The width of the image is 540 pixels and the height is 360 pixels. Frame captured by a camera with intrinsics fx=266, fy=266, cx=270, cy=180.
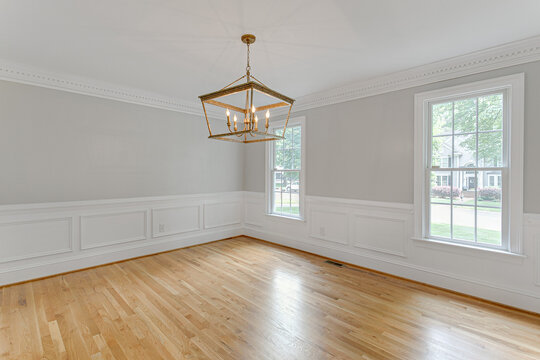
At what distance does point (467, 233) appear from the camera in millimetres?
3055

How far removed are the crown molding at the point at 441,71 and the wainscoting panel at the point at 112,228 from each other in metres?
3.48

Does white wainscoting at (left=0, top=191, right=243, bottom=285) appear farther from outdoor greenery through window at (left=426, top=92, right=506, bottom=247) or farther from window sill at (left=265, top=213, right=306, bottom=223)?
outdoor greenery through window at (left=426, top=92, right=506, bottom=247)

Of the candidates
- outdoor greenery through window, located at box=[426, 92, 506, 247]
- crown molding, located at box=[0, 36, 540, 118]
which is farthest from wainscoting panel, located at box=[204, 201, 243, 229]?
outdoor greenery through window, located at box=[426, 92, 506, 247]

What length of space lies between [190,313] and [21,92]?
11.1 feet

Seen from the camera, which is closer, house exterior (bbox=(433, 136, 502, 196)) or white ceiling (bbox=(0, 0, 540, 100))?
white ceiling (bbox=(0, 0, 540, 100))

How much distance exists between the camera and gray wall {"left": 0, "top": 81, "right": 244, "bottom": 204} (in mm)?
3281

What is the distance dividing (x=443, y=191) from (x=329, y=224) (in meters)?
1.65

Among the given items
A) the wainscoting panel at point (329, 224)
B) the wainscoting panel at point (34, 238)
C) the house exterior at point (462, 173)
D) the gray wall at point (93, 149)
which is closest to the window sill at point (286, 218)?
the wainscoting panel at point (329, 224)

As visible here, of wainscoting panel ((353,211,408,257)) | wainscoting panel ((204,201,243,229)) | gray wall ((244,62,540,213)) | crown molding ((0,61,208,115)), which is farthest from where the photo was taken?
wainscoting panel ((204,201,243,229))

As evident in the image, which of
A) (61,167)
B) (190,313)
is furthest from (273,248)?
(61,167)

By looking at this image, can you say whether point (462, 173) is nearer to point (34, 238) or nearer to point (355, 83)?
point (355, 83)

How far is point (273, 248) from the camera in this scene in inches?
188

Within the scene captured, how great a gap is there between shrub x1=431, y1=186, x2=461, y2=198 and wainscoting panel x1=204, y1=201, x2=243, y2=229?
364cm

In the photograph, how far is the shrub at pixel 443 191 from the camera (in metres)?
3.12
